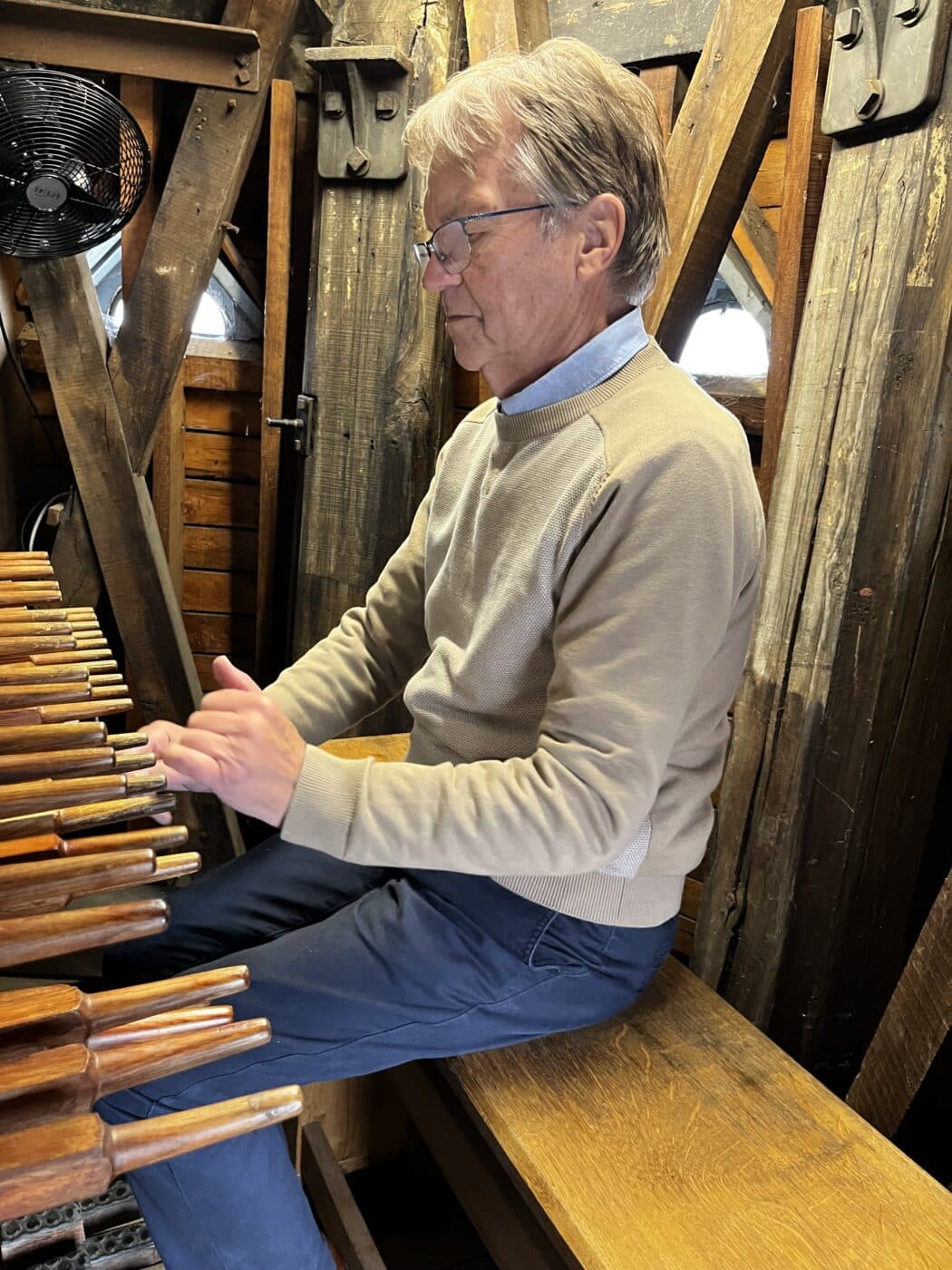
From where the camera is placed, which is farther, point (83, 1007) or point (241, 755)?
point (241, 755)

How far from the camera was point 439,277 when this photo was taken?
4.62ft

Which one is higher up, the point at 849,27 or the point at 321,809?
the point at 849,27

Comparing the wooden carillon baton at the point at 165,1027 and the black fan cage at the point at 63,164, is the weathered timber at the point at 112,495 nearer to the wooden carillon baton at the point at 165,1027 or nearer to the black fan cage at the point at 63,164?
the black fan cage at the point at 63,164

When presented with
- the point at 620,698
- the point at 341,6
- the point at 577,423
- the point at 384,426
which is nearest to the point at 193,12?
the point at 341,6

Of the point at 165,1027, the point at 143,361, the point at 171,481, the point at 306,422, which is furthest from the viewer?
the point at 171,481

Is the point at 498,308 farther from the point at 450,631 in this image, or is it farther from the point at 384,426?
the point at 384,426

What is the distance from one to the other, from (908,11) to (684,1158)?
5.70 ft

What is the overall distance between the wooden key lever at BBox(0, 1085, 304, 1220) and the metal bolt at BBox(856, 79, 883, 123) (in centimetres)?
171

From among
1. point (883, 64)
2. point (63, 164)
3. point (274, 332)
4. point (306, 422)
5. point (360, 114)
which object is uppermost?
point (360, 114)

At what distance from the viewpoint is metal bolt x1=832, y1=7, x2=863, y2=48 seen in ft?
5.41

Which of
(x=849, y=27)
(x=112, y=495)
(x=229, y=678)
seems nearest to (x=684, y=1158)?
(x=229, y=678)

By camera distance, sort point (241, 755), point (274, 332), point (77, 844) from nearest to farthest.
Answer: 1. point (77, 844)
2. point (241, 755)
3. point (274, 332)

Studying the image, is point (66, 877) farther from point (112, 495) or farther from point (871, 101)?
point (112, 495)

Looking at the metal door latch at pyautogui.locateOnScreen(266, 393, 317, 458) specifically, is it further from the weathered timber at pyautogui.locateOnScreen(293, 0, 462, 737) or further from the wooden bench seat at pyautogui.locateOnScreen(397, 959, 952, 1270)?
the wooden bench seat at pyautogui.locateOnScreen(397, 959, 952, 1270)
